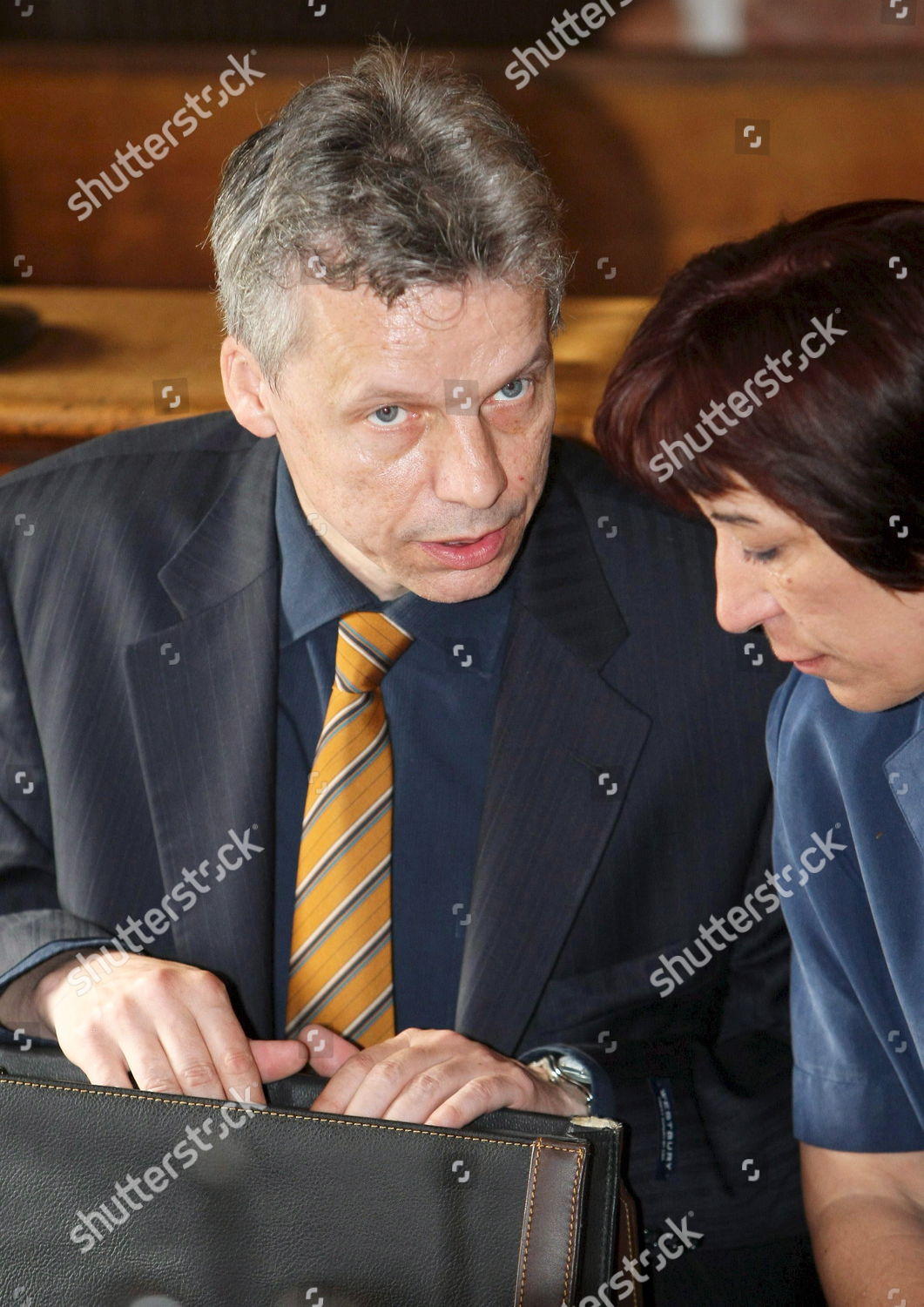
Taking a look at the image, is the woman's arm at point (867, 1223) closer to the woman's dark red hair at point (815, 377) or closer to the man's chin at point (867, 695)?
the man's chin at point (867, 695)

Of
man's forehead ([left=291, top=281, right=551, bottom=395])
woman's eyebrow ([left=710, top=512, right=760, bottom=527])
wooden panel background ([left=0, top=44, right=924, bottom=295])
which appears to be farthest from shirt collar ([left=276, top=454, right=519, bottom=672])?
wooden panel background ([left=0, top=44, right=924, bottom=295])

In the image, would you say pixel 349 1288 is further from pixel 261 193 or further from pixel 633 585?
pixel 261 193

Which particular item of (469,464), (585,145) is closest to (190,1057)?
(469,464)

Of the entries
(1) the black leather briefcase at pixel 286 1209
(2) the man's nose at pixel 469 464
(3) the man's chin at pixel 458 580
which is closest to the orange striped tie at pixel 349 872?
(3) the man's chin at pixel 458 580

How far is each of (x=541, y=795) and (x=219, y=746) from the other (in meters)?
0.28

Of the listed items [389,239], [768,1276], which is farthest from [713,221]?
[768,1276]

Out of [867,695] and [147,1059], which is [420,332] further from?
[147,1059]

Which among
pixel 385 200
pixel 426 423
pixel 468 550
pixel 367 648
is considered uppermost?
pixel 385 200

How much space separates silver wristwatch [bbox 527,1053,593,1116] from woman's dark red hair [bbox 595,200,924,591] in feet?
1.55

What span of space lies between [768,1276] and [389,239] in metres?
0.89

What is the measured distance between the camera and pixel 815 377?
2.83ft

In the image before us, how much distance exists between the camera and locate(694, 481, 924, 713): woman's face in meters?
0.92

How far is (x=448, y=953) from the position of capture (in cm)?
125

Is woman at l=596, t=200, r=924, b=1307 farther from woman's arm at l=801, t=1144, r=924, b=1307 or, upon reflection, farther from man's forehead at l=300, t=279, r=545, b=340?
man's forehead at l=300, t=279, r=545, b=340
